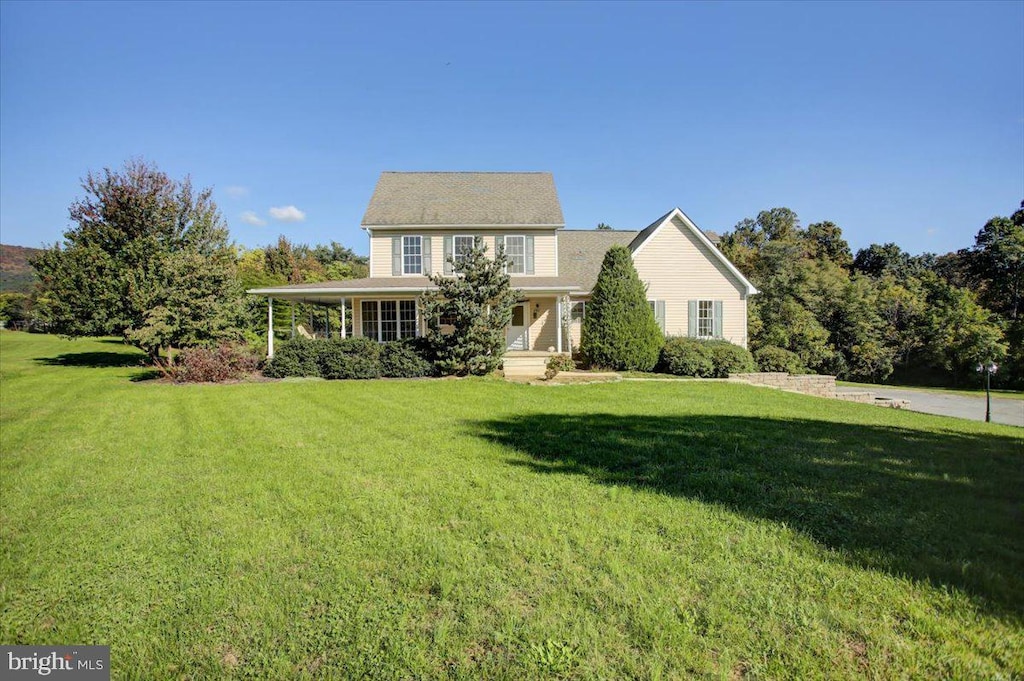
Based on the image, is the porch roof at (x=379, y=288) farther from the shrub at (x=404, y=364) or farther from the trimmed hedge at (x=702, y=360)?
the trimmed hedge at (x=702, y=360)

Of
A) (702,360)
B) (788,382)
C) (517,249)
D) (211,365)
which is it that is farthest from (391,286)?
(788,382)

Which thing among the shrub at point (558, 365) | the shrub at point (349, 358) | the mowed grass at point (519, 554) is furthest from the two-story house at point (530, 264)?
the mowed grass at point (519, 554)

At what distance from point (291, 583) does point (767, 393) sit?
13.4m

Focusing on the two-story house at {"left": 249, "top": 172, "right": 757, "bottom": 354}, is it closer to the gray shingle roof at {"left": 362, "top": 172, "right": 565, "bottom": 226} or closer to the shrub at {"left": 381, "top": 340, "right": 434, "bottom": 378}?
the gray shingle roof at {"left": 362, "top": 172, "right": 565, "bottom": 226}

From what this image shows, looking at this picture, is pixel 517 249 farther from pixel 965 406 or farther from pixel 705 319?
pixel 965 406

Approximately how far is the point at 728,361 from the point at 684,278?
528cm

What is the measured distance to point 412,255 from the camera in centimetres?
2064

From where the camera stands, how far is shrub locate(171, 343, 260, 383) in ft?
47.1

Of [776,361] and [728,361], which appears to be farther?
[776,361]

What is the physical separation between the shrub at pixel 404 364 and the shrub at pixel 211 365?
14.0 ft

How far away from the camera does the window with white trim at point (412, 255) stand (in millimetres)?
20609

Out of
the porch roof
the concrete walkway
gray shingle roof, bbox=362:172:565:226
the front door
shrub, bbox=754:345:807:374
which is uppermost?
gray shingle roof, bbox=362:172:565:226

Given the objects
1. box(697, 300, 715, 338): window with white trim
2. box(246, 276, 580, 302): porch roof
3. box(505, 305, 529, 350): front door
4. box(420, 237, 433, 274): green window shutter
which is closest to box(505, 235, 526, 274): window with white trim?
box(246, 276, 580, 302): porch roof

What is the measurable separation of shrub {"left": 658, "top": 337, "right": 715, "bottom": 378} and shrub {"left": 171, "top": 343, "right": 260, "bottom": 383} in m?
13.9
